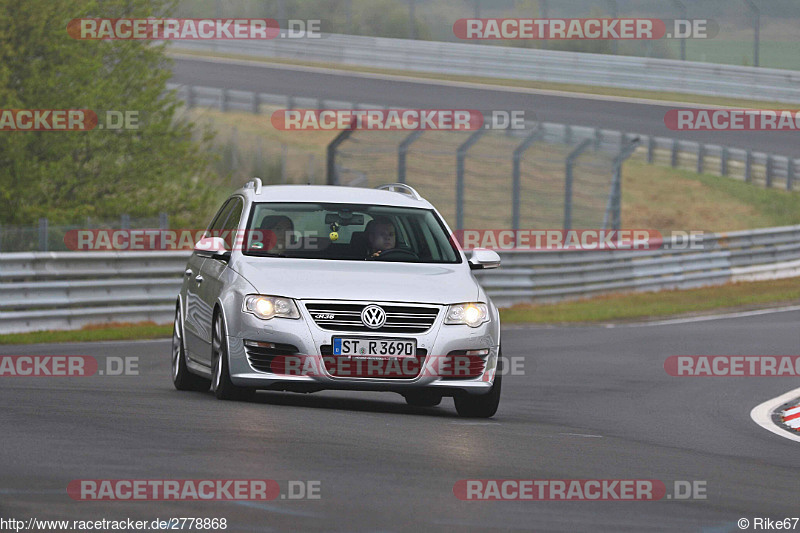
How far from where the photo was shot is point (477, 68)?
4697 cm

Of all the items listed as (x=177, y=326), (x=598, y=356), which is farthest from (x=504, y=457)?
(x=598, y=356)

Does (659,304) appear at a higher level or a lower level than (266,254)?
lower

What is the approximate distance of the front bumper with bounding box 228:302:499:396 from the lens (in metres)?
10.0

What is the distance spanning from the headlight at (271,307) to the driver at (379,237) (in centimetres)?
102

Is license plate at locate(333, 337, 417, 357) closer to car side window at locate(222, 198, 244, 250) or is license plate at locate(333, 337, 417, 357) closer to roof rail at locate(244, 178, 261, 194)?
car side window at locate(222, 198, 244, 250)

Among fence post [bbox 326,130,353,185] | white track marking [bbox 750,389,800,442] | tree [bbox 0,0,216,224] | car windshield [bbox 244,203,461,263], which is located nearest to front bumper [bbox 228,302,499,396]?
car windshield [bbox 244,203,461,263]

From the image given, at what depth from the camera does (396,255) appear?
36.0 feet

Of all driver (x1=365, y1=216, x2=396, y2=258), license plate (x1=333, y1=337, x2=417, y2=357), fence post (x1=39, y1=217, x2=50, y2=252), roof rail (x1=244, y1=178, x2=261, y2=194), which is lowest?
license plate (x1=333, y1=337, x2=417, y2=357)

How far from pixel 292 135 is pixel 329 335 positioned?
110 feet

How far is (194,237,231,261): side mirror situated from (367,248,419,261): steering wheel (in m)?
1.04

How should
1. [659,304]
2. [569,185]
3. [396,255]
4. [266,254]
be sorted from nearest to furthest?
[266,254] < [396,255] < [659,304] < [569,185]

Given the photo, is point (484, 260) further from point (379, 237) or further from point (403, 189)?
point (403, 189)

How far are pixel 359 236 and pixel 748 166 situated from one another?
31291 millimetres

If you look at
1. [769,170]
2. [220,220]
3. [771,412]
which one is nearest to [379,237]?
[220,220]
